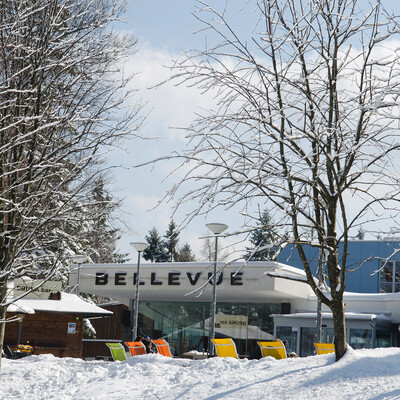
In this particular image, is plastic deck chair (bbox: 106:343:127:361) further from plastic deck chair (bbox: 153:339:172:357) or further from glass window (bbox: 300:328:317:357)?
glass window (bbox: 300:328:317:357)

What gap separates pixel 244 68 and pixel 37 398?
19.4ft

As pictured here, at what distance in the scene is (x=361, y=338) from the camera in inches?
992

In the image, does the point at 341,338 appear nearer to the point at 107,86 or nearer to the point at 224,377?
the point at 224,377

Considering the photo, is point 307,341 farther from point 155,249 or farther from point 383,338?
point 155,249

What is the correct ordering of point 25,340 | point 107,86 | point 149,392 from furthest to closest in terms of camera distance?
1. point 25,340
2. point 107,86
3. point 149,392

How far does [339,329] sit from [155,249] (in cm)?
6885

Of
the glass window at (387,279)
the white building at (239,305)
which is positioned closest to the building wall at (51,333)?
the white building at (239,305)

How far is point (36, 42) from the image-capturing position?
9.91m

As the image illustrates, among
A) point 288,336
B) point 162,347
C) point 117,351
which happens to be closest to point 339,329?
point 117,351

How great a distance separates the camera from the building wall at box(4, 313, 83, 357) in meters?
27.5

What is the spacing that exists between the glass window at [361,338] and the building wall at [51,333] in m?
11.5

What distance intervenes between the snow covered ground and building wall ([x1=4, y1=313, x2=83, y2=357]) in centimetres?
1552

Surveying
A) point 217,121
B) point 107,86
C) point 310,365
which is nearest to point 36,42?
point 107,86

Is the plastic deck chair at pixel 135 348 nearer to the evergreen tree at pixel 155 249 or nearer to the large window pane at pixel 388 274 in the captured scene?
the large window pane at pixel 388 274
